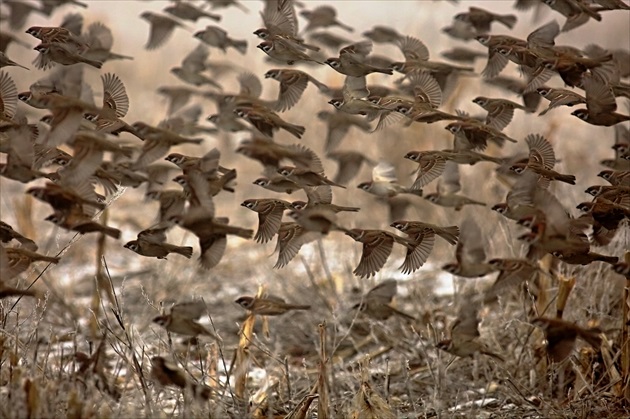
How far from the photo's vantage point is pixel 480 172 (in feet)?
22.8

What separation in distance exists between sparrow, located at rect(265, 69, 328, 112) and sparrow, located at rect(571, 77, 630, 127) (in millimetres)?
986

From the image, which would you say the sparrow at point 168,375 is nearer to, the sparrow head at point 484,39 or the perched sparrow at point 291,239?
the perched sparrow at point 291,239

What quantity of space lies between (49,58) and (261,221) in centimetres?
89

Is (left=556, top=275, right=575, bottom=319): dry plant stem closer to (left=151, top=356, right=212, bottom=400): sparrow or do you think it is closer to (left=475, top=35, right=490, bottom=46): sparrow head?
(left=475, top=35, right=490, bottom=46): sparrow head

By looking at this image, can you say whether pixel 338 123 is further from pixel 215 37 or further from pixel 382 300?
pixel 382 300

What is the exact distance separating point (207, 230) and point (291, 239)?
1.20 ft

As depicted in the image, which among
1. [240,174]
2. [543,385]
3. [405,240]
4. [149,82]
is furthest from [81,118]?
[149,82]

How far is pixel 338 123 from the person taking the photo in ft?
13.9

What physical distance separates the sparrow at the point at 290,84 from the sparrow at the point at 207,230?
661 millimetres

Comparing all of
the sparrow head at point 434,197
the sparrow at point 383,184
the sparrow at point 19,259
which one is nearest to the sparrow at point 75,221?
the sparrow at point 19,259

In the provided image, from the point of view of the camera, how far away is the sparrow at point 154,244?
283 cm

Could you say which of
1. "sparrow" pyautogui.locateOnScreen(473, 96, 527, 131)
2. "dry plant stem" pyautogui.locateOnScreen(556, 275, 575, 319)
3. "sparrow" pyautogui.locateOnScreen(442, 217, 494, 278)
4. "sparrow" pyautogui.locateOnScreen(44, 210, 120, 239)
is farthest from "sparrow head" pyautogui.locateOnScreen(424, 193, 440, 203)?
"sparrow" pyautogui.locateOnScreen(44, 210, 120, 239)

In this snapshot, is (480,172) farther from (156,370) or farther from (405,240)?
(156,370)

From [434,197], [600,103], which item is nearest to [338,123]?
[434,197]
